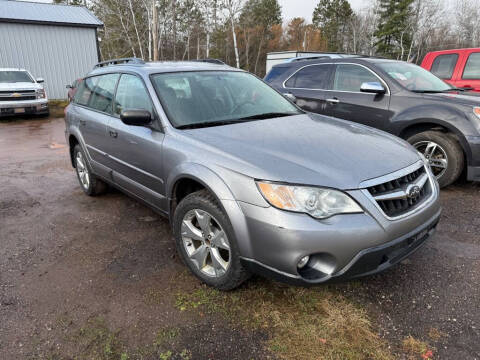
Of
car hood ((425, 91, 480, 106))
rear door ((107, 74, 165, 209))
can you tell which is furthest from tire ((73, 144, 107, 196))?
car hood ((425, 91, 480, 106))

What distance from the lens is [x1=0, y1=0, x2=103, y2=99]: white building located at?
15727 mm

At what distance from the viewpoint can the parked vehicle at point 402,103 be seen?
14.0ft

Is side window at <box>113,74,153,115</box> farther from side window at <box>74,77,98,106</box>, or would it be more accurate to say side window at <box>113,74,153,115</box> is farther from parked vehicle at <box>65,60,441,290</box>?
side window at <box>74,77,98,106</box>

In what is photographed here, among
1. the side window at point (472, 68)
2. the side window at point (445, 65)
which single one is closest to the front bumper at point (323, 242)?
the side window at point (472, 68)

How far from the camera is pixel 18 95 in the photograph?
1124 cm

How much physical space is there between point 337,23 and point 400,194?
188ft

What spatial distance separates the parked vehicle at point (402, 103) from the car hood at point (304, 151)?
4.75ft

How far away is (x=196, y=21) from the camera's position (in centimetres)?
3475

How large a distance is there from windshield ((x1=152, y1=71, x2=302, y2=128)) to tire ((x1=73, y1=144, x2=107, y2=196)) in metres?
1.87

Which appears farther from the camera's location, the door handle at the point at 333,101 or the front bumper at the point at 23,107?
the front bumper at the point at 23,107

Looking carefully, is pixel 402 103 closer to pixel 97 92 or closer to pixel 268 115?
pixel 268 115

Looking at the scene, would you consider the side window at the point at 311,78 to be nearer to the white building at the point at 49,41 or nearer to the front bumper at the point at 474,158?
the front bumper at the point at 474,158

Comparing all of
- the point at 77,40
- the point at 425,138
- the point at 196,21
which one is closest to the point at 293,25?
the point at 196,21

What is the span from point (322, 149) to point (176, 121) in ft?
3.94
